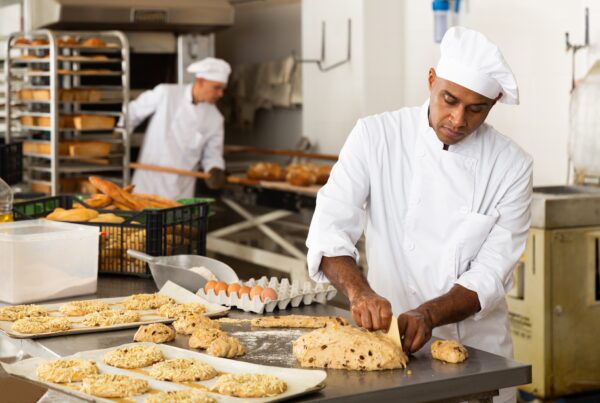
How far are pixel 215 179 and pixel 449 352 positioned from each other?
12.9 ft

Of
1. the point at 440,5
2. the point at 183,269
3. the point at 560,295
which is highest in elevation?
the point at 440,5

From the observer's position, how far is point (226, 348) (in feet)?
6.38

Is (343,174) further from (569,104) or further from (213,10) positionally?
(213,10)

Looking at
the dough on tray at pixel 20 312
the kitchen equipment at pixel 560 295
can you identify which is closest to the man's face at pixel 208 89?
the kitchen equipment at pixel 560 295

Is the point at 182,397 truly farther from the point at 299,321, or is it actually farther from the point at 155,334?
the point at 299,321

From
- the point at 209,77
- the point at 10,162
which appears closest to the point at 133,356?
the point at 10,162

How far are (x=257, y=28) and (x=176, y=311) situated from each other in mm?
5862

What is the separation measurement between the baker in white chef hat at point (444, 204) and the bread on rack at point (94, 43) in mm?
3329

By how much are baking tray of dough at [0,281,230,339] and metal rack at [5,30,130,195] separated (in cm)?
295

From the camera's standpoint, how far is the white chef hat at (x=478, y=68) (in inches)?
89.8

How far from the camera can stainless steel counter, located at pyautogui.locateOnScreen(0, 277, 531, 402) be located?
175 centimetres

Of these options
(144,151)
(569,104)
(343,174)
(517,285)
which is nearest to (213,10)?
(144,151)

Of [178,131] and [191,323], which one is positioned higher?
[178,131]

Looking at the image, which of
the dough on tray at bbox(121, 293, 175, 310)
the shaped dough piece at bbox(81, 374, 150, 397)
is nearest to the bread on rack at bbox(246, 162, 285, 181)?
the dough on tray at bbox(121, 293, 175, 310)
